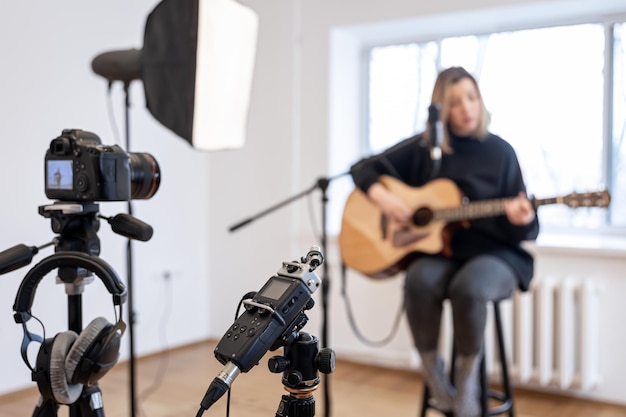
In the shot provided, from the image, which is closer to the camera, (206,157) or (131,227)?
(131,227)

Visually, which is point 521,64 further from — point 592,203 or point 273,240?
point 273,240

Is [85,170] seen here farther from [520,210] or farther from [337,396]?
[337,396]

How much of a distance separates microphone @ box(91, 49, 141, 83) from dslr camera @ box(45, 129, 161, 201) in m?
0.81

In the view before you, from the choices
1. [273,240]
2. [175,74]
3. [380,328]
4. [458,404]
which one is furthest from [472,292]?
[273,240]

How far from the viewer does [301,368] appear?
88cm

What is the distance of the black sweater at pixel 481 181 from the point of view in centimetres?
219

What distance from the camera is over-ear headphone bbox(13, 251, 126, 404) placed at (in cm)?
112

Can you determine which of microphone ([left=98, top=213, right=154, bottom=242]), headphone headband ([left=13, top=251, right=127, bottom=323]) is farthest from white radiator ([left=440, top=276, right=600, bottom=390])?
headphone headband ([left=13, top=251, right=127, bottom=323])

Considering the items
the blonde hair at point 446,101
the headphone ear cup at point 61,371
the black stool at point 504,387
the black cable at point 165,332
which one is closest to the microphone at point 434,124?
the blonde hair at point 446,101

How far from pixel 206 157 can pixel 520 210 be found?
6.84 ft

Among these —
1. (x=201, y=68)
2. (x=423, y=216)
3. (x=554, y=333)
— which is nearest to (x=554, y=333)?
(x=554, y=333)

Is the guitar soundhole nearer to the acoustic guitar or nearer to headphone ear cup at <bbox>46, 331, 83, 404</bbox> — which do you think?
the acoustic guitar

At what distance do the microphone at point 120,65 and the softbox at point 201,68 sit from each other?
9 cm

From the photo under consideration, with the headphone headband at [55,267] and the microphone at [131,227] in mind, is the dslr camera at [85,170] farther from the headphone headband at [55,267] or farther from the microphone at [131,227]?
the headphone headband at [55,267]
